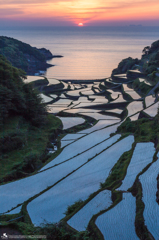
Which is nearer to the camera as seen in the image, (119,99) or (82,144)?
(82,144)

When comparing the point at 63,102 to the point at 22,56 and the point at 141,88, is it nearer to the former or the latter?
the point at 141,88

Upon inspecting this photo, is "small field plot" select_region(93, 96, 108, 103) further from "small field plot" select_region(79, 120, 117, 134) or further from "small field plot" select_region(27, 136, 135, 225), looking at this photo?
"small field plot" select_region(27, 136, 135, 225)

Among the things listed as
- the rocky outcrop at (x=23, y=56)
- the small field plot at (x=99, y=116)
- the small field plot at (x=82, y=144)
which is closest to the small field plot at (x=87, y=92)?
the small field plot at (x=99, y=116)

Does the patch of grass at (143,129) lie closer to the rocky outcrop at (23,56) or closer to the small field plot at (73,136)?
the small field plot at (73,136)

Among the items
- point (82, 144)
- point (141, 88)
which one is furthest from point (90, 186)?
point (141, 88)

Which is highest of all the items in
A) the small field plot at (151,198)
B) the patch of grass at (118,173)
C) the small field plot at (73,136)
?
the small field plot at (151,198)

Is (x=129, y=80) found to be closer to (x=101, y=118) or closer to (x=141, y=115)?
(x=101, y=118)
